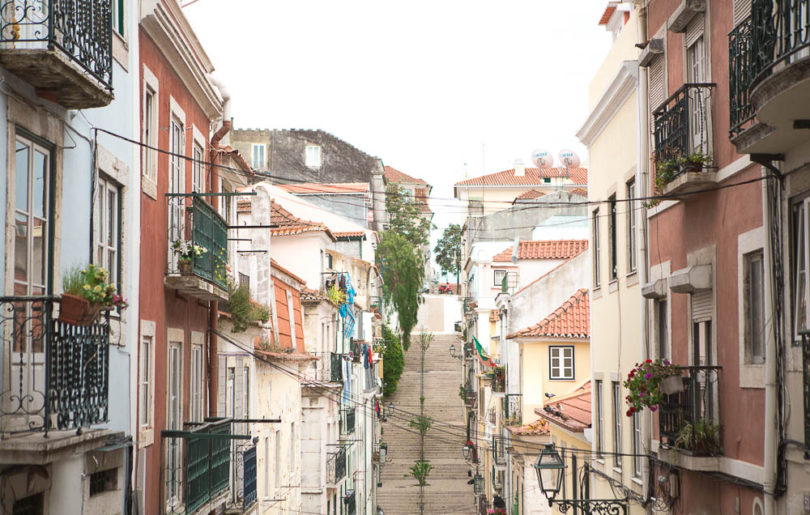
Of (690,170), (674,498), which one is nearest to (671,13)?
(690,170)

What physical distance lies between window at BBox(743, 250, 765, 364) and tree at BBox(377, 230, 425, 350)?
6687 cm

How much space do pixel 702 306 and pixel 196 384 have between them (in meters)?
8.23

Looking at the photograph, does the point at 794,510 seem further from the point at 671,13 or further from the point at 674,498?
the point at 671,13

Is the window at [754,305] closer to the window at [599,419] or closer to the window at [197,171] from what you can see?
the window at [197,171]

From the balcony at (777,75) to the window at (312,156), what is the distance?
53.7m

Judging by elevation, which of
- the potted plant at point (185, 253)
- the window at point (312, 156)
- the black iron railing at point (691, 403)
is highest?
the window at point (312, 156)

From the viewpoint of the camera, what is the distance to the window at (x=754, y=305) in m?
11.0

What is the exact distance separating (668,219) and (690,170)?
94.3 inches

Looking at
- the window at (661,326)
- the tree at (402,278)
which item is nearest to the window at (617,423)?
the window at (661,326)

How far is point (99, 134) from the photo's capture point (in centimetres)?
1111

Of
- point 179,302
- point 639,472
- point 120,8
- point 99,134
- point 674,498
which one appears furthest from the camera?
point 639,472

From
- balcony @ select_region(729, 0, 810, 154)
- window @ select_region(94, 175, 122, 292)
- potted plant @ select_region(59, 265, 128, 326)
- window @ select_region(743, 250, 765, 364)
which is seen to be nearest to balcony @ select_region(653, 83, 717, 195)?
window @ select_region(743, 250, 765, 364)

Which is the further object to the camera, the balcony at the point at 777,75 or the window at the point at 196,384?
the window at the point at 196,384

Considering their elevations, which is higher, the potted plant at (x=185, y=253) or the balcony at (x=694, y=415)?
the potted plant at (x=185, y=253)
